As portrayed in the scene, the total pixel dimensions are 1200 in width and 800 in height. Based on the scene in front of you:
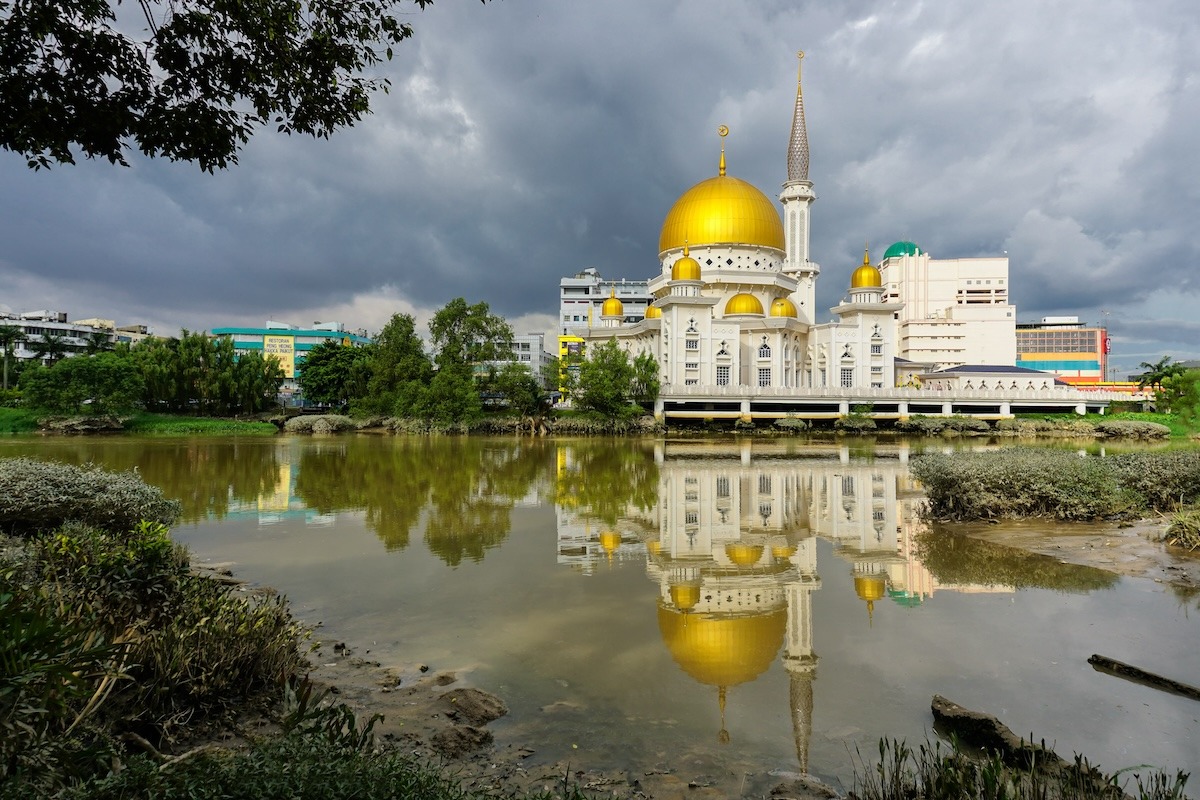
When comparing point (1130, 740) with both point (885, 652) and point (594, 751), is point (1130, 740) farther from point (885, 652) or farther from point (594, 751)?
point (594, 751)

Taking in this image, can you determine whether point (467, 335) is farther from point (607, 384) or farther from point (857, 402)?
point (857, 402)

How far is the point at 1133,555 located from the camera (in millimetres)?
9086

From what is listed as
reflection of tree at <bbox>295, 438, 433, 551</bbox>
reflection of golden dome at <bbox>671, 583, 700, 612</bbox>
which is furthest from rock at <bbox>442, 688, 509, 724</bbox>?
reflection of tree at <bbox>295, 438, 433, 551</bbox>

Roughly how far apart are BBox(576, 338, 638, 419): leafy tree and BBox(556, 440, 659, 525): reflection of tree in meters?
11.9

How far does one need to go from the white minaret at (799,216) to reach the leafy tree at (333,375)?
1332 inches

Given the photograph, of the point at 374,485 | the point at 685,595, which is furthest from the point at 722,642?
the point at 374,485

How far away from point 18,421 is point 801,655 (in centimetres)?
4717

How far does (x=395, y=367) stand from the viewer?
4622 cm

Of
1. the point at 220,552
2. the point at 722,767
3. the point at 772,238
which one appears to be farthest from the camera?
the point at 772,238

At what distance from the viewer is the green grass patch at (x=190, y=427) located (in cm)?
3978

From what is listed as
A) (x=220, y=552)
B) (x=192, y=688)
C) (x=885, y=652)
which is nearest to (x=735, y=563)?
(x=885, y=652)

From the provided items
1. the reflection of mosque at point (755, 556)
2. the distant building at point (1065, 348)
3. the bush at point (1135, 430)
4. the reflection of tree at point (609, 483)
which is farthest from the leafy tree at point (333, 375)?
the distant building at point (1065, 348)

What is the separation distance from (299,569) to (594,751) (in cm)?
588

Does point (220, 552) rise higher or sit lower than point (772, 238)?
lower
